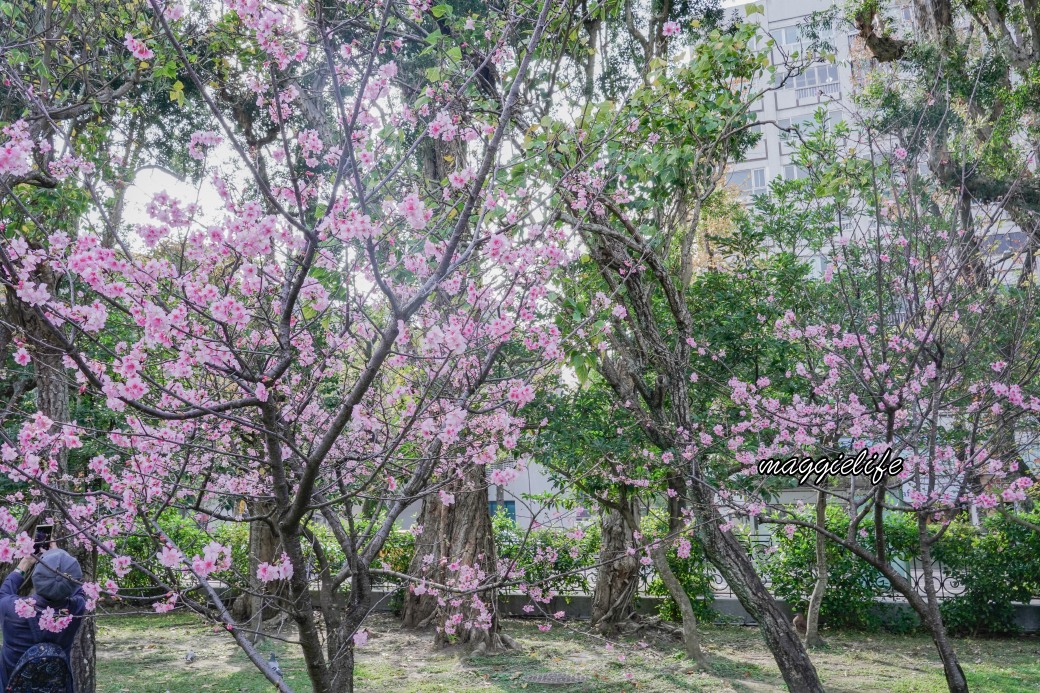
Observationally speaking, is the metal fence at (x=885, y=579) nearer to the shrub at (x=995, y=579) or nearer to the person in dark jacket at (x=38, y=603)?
the shrub at (x=995, y=579)

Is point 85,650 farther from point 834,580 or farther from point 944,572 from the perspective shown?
point 944,572

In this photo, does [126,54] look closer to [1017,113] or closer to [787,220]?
[787,220]

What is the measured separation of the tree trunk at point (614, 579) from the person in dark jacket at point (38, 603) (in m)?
6.02

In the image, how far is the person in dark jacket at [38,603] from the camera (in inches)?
164

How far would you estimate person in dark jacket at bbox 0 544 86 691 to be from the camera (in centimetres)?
417

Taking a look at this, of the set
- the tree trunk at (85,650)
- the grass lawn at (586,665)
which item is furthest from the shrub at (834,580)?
the tree trunk at (85,650)

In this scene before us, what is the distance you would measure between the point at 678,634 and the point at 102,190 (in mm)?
7481

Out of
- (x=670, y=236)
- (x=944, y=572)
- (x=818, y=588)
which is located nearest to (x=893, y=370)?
(x=670, y=236)

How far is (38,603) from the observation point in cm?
418

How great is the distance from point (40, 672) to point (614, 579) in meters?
6.51

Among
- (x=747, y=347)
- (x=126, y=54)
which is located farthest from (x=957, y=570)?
(x=126, y=54)

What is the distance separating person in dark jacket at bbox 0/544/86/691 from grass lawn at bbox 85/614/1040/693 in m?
A: 2.66

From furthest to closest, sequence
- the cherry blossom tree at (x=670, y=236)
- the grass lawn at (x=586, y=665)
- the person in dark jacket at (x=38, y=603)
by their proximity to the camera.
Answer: the grass lawn at (x=586, y=665) < the cherry blossom tree at (x=670, y=236) < the person in dark jacket at (x=38, y=603)

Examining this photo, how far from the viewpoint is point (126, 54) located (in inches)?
259
